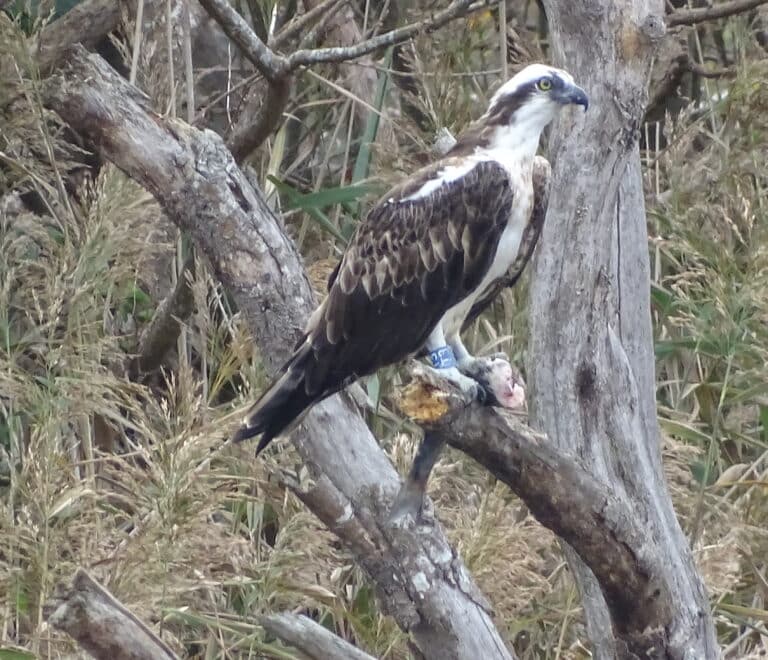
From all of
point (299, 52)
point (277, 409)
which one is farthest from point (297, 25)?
point (277, 409)

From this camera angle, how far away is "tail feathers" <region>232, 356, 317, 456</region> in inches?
88.7

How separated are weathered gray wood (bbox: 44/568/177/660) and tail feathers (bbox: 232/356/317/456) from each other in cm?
36

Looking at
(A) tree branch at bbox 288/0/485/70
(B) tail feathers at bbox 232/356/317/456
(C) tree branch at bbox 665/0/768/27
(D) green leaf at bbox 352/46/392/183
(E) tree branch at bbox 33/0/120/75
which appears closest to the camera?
(B) tail feathers at bbox 232/356/317/456

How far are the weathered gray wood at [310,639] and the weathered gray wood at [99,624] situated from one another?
0.37m

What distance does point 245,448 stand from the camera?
2.91 m

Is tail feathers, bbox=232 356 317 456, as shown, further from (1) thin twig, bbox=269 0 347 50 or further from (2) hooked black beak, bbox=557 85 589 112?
(1) thin twig, bbox=269 0 347 50

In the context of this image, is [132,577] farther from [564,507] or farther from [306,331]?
[564,507]

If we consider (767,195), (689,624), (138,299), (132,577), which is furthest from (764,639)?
(138,299)

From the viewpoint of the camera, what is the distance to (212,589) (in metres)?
2.86

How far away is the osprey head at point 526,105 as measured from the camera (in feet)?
7.98

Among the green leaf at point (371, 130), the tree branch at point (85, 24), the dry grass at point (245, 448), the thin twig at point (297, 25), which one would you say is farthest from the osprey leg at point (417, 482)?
the tree branch at point (85, 24)

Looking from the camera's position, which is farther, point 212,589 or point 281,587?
point 212,589

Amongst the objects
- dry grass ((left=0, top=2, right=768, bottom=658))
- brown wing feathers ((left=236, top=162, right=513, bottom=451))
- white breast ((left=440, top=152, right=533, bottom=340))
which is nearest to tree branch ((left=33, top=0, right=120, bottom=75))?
dry grass ((left=0, top=2, right=768, bottom=658))

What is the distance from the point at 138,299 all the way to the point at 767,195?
162cm
